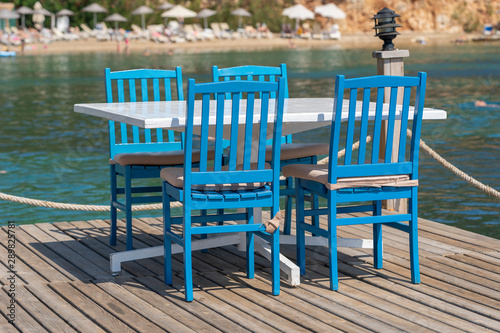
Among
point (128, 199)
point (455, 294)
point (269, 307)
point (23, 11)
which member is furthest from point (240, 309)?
point (23, 11)

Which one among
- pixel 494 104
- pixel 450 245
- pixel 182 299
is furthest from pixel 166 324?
pixel 494 104

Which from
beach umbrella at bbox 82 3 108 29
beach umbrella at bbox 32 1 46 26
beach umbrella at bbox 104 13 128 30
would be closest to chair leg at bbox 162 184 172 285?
beach umbrella at bbox 104 13 128 30

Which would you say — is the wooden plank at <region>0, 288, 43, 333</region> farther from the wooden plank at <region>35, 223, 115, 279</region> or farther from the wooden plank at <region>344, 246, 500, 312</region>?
the wooden plank at <region>344, 246, 500, 312</region>

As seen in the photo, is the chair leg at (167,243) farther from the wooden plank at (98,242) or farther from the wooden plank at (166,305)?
the wooden plank at (98,242)

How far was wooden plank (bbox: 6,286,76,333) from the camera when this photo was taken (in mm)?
3324

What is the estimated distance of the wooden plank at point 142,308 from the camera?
10.9ft

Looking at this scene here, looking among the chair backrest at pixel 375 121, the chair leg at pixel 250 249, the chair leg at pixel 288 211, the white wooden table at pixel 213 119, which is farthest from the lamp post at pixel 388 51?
the chair leg at pixel 250 249

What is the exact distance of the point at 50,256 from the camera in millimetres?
4559

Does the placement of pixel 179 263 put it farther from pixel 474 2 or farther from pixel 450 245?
pixel 474 2

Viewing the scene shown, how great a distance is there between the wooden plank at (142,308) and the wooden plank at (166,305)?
0.08 feet

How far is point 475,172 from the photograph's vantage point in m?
9.66

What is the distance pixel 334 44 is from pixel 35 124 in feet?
110

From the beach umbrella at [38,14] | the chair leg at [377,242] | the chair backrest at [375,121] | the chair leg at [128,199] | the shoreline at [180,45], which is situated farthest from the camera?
the beach umbrella at [38,14]

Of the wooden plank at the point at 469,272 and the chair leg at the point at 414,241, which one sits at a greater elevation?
the chair leg at the point at 414,241
